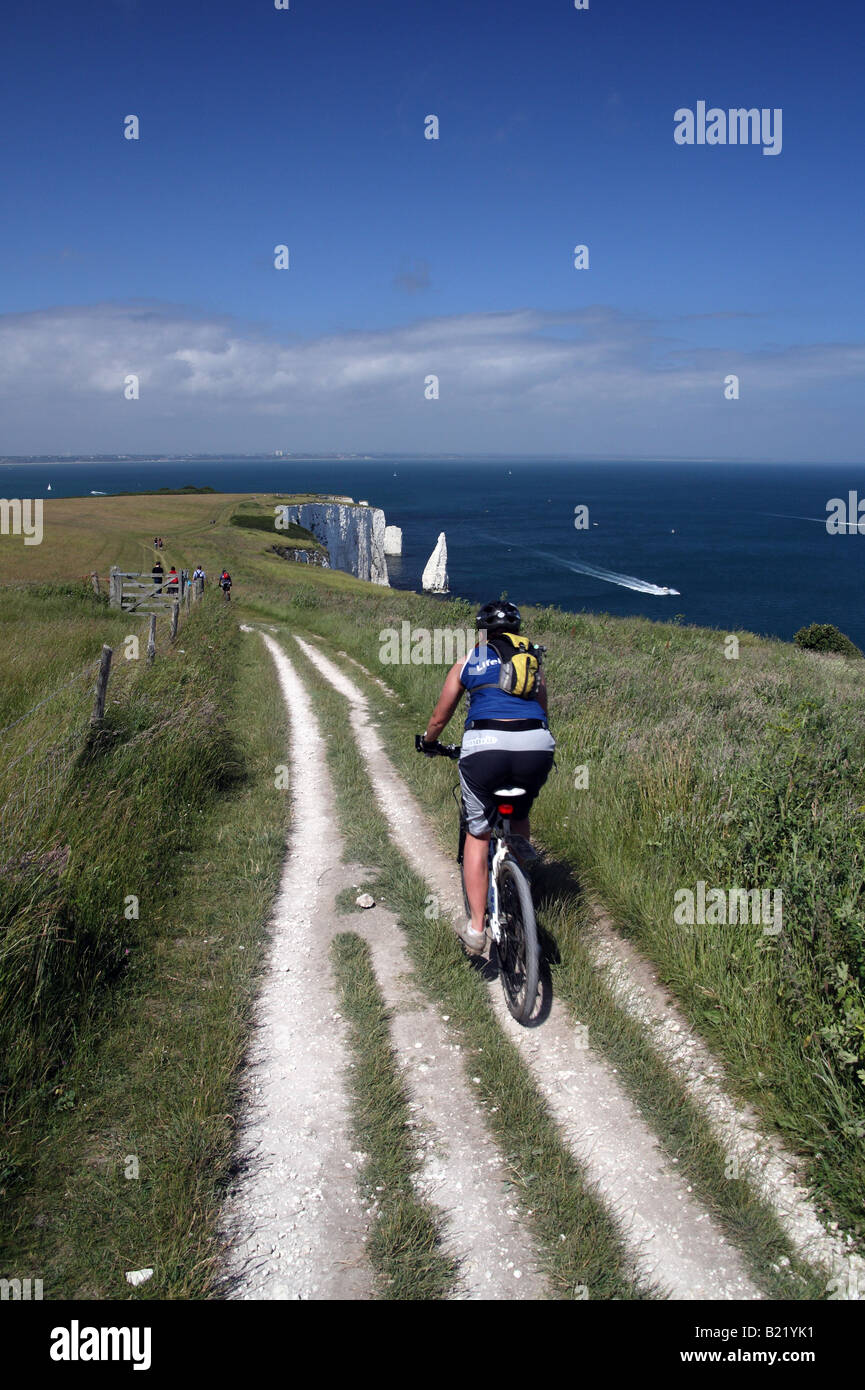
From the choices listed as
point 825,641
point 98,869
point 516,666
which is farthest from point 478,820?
Answer: point 825,641

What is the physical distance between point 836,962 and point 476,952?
239 centimetres

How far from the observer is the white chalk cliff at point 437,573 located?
322ft

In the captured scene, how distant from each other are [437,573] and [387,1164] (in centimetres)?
9727

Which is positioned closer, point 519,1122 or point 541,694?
point 519,1122

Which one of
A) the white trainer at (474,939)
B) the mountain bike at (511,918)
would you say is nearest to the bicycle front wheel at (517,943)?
the mountain bike at (511,918)

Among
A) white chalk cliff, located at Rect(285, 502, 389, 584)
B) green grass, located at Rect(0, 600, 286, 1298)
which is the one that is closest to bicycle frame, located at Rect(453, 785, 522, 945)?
green grass, located at Rect(0, 600, 286, 1298)

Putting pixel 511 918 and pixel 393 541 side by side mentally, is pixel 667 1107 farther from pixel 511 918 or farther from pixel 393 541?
pixel 393 541

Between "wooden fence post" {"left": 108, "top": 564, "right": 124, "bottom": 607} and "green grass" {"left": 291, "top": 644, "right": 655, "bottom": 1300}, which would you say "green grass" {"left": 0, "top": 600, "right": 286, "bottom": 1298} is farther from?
"wooden fence post" {"left": 108, "top": 564, "right": 124, "bottom": 607}

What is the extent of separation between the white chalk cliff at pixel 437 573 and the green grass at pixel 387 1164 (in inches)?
3661

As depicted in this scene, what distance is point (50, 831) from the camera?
237 inches

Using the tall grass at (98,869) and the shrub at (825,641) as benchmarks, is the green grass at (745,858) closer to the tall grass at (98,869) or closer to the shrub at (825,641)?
the tall grass at (98,869)

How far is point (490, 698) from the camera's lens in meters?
5.01

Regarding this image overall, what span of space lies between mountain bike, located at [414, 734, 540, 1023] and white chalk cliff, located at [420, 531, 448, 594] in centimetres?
9253

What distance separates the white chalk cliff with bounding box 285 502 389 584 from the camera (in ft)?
335
